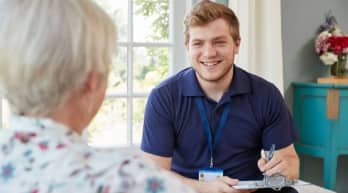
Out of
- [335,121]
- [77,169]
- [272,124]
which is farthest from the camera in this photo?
[335,121]

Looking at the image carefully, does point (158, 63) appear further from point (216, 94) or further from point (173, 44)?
point (216, 94)

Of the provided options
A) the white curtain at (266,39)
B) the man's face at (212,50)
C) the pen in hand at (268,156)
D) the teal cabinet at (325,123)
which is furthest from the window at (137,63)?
the pen in hand at (268,156)

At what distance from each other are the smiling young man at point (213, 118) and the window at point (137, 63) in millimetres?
853

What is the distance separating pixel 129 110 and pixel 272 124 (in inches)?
42.3

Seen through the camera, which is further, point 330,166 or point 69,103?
point 330,166

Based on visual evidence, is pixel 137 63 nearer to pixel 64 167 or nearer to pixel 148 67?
pixel 148 67

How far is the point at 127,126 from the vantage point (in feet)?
9.70

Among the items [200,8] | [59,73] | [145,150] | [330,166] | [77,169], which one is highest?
[200,8]

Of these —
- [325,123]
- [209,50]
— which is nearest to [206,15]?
[209,50]

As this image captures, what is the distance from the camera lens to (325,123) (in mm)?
2947

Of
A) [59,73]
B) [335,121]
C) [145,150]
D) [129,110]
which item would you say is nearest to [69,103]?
[59,73]

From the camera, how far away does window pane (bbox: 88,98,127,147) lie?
2918 millimetres

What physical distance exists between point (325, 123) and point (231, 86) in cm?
106

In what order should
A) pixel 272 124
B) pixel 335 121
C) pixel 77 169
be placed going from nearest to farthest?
pixel 77 169, pixel 272 124, pixel 335 121
